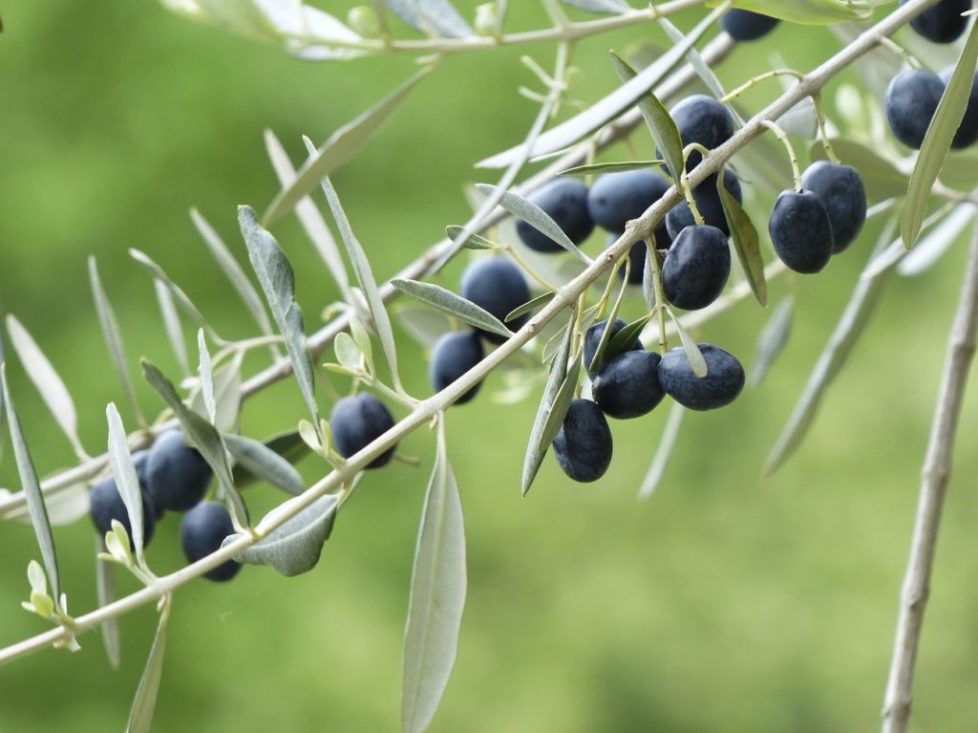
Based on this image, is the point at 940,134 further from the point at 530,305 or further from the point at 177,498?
the point at 177,498

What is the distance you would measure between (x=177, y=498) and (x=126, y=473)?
0.29 feet

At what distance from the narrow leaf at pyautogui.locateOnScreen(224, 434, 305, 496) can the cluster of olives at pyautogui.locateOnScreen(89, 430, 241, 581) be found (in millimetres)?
62

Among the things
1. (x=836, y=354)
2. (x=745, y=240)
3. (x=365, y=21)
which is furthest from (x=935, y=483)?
(x=365, y=21)

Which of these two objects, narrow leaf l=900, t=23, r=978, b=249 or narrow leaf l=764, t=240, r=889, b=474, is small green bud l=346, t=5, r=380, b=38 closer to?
narrow leaf l=900, t=23, r=978, b=249

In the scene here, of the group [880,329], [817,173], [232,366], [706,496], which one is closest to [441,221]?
[706,496]

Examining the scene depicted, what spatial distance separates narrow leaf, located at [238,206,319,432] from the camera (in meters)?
0.39

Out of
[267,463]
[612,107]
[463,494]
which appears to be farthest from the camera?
[463,494]

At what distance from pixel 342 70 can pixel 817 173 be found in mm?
1337

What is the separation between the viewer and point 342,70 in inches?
65.2

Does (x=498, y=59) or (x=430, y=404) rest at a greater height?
(x=430, y=404)

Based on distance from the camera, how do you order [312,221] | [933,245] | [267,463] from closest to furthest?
[267,463]
[312,221]
[933,245]

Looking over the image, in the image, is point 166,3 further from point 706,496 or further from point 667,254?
point 706,496

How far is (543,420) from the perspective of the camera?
344mm

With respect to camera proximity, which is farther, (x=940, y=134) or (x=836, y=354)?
(x=836, y=354)
